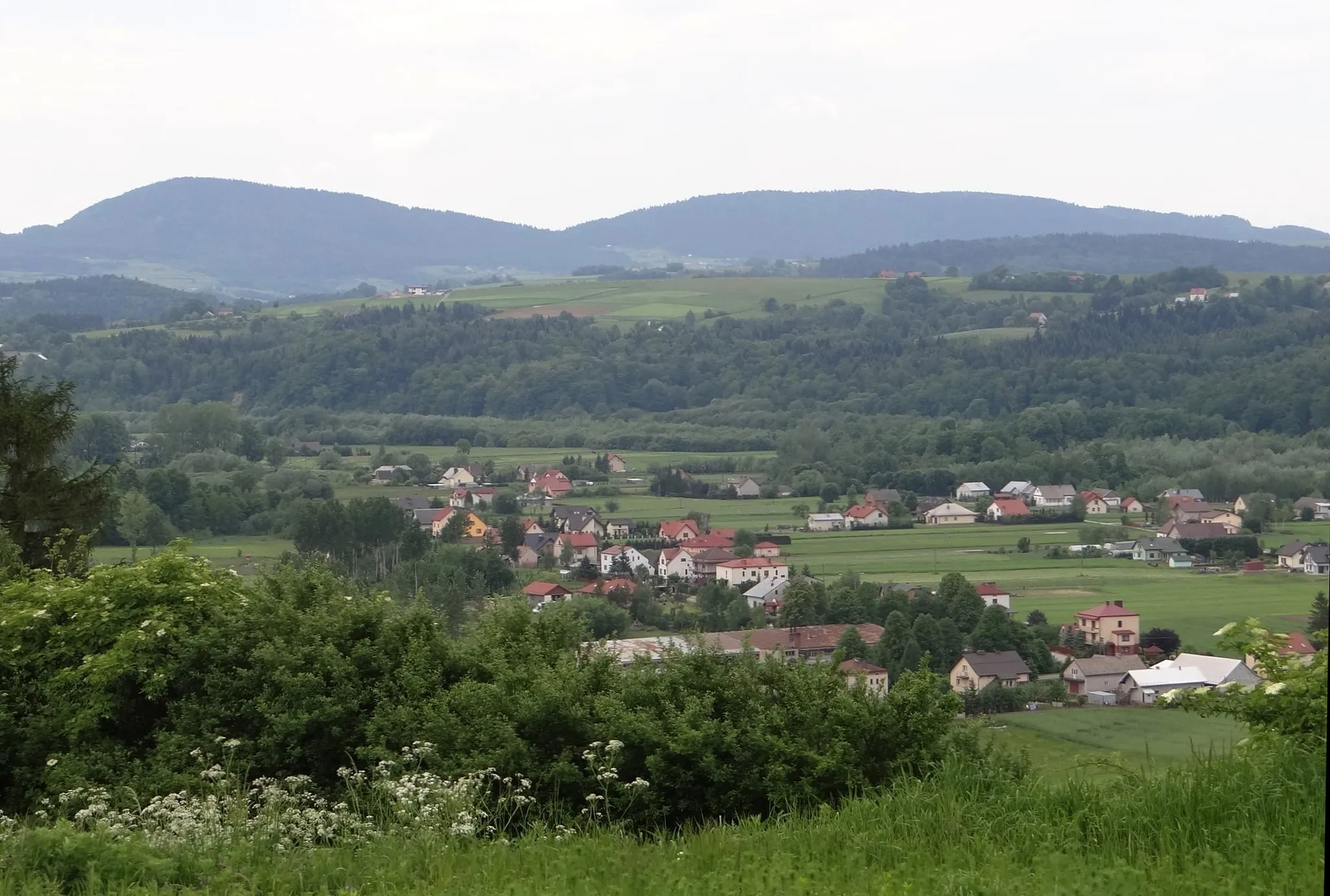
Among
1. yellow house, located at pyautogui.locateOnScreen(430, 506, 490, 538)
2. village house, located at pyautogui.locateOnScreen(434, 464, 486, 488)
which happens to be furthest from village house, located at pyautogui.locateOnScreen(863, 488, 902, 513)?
village house, located at pyautogui.locateOnScreen(434, 464, 486, 488)

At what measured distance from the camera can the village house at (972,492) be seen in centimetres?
6581

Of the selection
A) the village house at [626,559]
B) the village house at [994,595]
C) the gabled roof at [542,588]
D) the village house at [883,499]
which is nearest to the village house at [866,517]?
the village house at [883,499]

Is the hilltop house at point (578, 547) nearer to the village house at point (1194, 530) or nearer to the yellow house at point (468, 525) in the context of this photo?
the yellow house at point (468, 525)

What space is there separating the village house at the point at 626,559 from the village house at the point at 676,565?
0.98ft

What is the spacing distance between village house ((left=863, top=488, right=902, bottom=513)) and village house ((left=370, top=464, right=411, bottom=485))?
22.7 metres

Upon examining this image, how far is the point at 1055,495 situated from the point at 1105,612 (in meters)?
32.9

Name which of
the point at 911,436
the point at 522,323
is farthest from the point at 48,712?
the point at 522,323

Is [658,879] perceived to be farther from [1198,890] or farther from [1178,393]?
[1178,393]

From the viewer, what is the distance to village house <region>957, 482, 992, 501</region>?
65812 mm

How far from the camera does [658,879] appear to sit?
517 centimetres

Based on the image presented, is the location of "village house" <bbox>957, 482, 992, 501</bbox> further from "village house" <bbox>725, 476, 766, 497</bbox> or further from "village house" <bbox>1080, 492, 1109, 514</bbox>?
"village house" <bbox>725, 476, 766, 497</bbox>

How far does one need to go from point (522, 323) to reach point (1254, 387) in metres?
61.1

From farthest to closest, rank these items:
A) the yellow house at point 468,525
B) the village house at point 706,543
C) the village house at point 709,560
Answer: the yellow house at point 468,525, the village house at point 706,543, the village house at point 709,560

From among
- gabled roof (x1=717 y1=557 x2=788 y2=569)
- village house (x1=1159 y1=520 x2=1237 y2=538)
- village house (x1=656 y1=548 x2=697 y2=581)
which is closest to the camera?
gabled roof (x1=717 y1=557 x2=788 y2=569)
